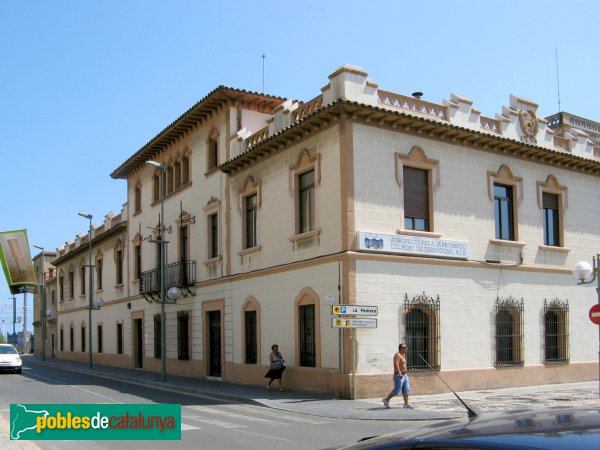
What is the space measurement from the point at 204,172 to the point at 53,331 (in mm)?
34951

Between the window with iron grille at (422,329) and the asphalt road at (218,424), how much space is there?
4.76m

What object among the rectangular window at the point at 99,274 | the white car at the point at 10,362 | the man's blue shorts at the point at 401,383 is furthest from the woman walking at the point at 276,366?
the rectangular window at the point at 99,274

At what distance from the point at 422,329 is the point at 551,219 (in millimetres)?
7668

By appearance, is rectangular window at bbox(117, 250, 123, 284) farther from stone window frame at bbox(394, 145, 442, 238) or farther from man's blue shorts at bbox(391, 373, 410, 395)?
man's blue shorts at bbox(391, 373, 410, 395)

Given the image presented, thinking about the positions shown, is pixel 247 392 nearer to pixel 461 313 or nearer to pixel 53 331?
pixel 461 313

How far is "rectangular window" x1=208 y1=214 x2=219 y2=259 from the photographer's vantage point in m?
26.7

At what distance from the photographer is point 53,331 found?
56.4 m

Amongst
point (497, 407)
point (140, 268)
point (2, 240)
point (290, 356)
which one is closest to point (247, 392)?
point (290, 356)

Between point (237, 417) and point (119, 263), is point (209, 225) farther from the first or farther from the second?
point (119, 263)

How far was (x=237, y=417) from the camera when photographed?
15414 millimetres

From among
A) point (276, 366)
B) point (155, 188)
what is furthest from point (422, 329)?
point (155, 188)

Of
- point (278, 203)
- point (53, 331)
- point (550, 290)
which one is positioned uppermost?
point (278, 203)

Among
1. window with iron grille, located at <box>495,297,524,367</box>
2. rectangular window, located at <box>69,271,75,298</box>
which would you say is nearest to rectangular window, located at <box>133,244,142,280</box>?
rectangular window, located at <box>69,271,75,298</box>

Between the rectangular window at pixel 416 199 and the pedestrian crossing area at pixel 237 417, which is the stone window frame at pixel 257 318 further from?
the rectangular window at pixel 416 199
